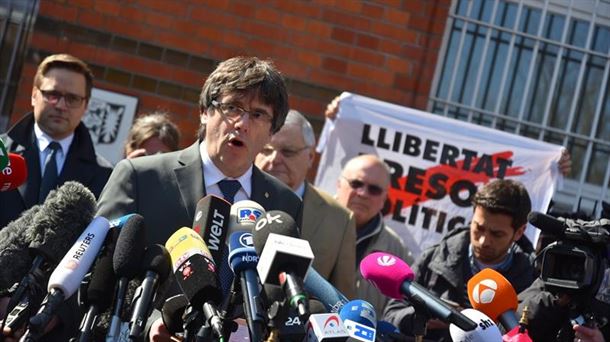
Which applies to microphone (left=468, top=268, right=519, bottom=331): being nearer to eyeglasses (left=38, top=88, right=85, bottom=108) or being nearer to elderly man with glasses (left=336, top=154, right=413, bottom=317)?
elderly man with glasses (left=336, top=154, right=413, bottom=317)

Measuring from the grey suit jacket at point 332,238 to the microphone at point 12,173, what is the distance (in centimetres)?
222

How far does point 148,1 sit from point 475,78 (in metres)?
2.39

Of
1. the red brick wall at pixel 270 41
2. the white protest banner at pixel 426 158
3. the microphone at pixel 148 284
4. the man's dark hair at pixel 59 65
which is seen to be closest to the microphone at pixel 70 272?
the microphone at pixel 148 284

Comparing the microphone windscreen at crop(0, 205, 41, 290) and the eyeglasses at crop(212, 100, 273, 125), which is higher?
the eyeglasses at crop(212, 100, 273, 125)

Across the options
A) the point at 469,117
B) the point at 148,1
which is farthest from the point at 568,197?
the point at 148,1

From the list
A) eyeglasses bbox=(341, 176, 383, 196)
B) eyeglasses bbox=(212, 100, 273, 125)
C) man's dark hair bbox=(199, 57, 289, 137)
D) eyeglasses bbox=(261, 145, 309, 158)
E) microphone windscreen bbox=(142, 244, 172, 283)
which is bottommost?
microphone windscreen bbox=(142, 244, 172, 283)

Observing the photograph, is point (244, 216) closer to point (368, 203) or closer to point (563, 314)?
point (563, 314)

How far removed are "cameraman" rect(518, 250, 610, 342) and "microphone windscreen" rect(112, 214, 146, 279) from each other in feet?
5.82

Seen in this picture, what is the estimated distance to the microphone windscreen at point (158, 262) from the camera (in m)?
3.74

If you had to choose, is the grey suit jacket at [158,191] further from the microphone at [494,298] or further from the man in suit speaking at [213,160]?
the microphone at [494,298]

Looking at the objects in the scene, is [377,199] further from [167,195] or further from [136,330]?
[136,330]

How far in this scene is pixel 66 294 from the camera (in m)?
3.76

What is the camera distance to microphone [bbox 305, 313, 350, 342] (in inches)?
143

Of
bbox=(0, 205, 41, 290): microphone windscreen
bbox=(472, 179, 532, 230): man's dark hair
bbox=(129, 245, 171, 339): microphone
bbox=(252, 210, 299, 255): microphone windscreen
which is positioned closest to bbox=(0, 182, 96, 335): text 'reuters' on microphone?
bbox=(0, 205, 41, 290): microphone windscreen
